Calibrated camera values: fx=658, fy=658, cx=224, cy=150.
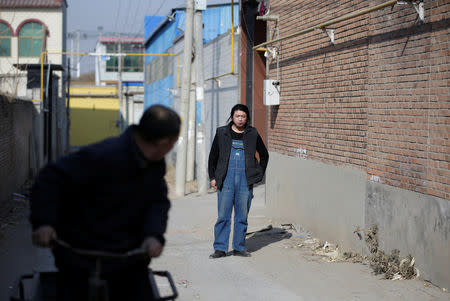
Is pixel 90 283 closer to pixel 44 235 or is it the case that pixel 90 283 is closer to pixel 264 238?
pixel 44 235

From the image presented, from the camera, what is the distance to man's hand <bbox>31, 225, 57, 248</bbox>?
129 inches

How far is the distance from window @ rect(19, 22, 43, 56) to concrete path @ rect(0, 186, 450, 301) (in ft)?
86.3

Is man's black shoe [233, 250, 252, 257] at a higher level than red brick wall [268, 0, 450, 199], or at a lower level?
lower

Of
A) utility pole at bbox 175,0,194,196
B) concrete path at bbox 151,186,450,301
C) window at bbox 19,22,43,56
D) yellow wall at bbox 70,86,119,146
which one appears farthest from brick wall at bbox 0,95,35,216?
yellow wall at bbox 70,86,119,146

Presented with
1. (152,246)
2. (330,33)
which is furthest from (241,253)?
(152,246)

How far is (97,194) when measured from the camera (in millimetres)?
3396

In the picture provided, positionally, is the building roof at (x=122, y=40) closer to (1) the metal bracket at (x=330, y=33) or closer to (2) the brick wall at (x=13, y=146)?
(2) the brick wall at (x=13, y=146)

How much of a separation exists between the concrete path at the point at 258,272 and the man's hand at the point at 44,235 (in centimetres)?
345

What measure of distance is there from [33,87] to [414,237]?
2120 cm

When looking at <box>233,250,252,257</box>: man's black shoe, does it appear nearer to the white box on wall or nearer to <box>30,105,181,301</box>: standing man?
the white box on wall

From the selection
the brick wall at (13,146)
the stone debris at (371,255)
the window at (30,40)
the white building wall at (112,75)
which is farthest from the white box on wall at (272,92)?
the white building wall at (112,75)

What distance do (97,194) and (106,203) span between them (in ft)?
0.22

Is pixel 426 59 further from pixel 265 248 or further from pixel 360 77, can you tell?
pixel 265 248

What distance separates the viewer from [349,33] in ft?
29.6
